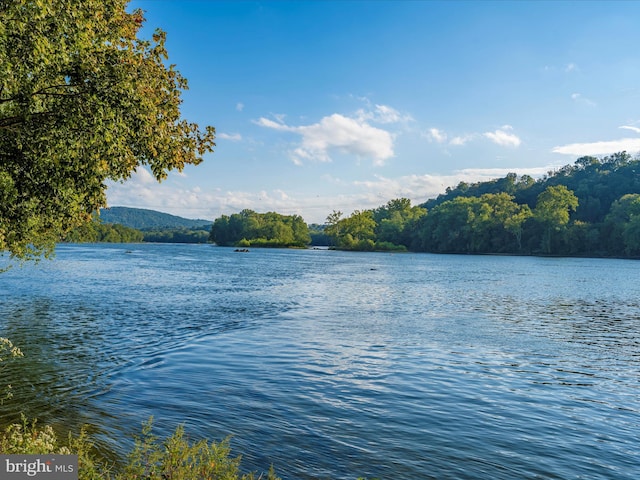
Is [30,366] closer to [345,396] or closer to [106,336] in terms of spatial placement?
[106,336]

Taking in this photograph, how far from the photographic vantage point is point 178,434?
10.8m

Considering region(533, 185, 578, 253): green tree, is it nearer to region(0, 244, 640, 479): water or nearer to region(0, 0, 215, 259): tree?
region(0, 244, 640, 479): water

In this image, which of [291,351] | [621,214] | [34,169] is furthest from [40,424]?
[621,214]

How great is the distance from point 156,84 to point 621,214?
7629 inches

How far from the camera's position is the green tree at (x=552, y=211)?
183500 mm

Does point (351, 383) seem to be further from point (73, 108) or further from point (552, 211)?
point (552, 211)

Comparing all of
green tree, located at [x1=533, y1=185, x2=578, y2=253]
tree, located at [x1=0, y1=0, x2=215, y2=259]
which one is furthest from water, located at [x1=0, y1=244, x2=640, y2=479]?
green tree, located at [x1=533, y1=185, x2=578, y2=253]

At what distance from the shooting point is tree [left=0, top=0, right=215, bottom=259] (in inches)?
415

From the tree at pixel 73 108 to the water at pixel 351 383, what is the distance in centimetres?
684

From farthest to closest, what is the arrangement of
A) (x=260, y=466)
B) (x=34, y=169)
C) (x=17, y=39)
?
1. (x=34, y=169)
2. (x=260, y=466)
3. (x=17, y=39)

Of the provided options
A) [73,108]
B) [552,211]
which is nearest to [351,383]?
[73,108]

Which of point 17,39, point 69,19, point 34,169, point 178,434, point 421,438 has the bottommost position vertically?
point 421,438

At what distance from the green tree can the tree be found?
191517 millimetres

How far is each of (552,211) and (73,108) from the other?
201 metres
